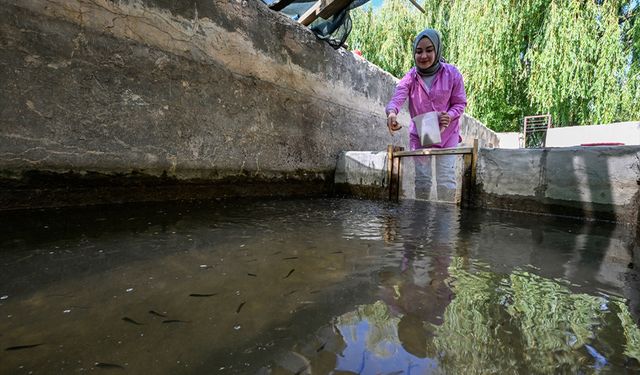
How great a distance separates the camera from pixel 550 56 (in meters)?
6.31

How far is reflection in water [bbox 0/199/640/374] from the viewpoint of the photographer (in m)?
0.57

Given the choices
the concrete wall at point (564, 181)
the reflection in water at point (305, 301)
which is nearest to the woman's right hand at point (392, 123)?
the concrete wall at point (564, 181)

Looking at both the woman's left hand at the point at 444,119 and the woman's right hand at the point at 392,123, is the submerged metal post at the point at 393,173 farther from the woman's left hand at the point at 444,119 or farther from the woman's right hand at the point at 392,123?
the woman's left hand at the point at 444,119

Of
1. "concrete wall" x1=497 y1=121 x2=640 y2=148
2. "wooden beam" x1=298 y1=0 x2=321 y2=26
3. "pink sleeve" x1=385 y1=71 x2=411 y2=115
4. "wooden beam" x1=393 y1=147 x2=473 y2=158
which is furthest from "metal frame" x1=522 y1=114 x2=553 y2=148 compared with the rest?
"wooden beam" x1=298 y1=0 x2=321 y2=26

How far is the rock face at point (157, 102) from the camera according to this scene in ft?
5.39

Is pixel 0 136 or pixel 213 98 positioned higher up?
pixel 213 98

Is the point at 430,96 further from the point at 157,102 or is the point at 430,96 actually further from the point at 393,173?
the point at 157,102

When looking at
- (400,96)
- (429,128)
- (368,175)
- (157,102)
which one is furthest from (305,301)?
(400,96)

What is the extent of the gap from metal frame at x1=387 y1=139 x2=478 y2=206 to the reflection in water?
3.76 feet

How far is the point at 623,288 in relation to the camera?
91 centimetres

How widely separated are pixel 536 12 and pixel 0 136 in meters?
8.80

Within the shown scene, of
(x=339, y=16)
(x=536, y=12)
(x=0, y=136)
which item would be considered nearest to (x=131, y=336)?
(x=0, y=136)

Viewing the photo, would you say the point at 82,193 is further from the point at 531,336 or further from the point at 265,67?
the point at 531,336

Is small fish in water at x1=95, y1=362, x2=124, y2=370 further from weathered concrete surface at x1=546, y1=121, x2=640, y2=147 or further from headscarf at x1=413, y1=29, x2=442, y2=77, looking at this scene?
weathered concrete surface at x1=546, y1=121, x2=640, y2=147
